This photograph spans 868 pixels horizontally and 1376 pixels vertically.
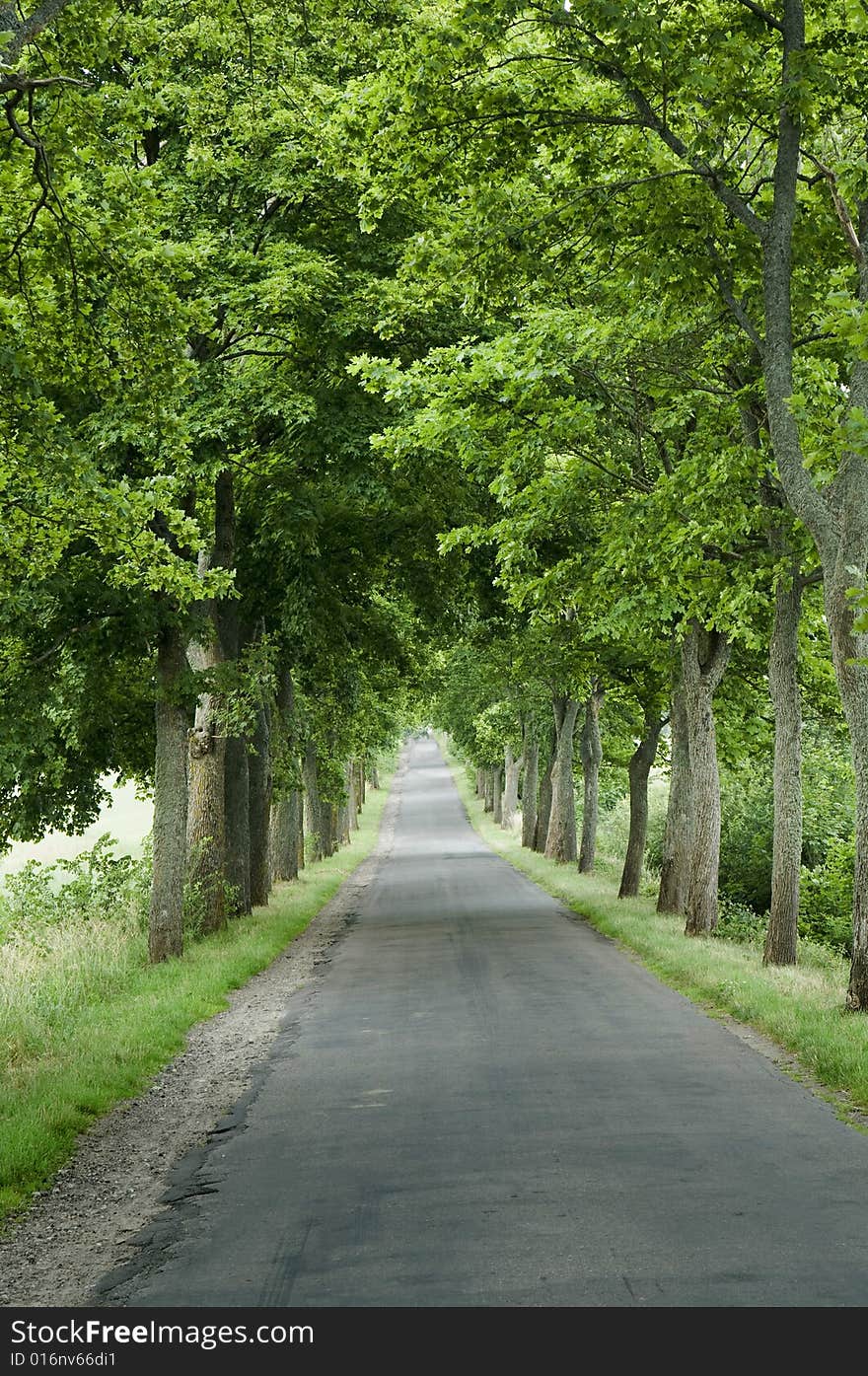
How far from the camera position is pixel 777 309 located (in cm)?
1176

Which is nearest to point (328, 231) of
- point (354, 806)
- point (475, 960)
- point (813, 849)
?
point (475, 960)

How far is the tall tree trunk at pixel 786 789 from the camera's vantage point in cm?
1521

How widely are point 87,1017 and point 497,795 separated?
187 feet

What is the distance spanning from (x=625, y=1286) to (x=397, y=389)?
40.5 feet

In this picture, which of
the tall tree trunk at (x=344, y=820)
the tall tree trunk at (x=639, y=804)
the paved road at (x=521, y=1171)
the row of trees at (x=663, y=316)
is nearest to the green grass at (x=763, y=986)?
the paved road at (x=521, y=1171)

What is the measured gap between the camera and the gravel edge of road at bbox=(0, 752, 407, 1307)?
19.8ft

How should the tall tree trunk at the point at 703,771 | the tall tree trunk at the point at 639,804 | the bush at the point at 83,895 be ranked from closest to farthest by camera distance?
the tall tree trunk at the point at 703,771
the bush at the point at 83,895
the tall tree trunk at the point at 639,804

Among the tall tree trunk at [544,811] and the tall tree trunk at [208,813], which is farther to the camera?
the tall tree trunk at [544,811]

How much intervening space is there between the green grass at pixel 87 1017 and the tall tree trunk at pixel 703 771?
20.7 feet

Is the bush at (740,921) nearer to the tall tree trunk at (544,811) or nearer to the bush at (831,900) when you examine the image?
the bush at (831,900)

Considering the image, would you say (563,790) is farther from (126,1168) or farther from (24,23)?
(24,23)

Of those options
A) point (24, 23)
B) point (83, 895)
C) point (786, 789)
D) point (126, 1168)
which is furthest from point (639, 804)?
point (24, 23)

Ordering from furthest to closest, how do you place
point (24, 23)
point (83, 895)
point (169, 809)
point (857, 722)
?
1. point (83, 895)
2. point (169, 809)
3. point (857, 722)
4. point (24, 23)

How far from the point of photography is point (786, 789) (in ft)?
49.9
